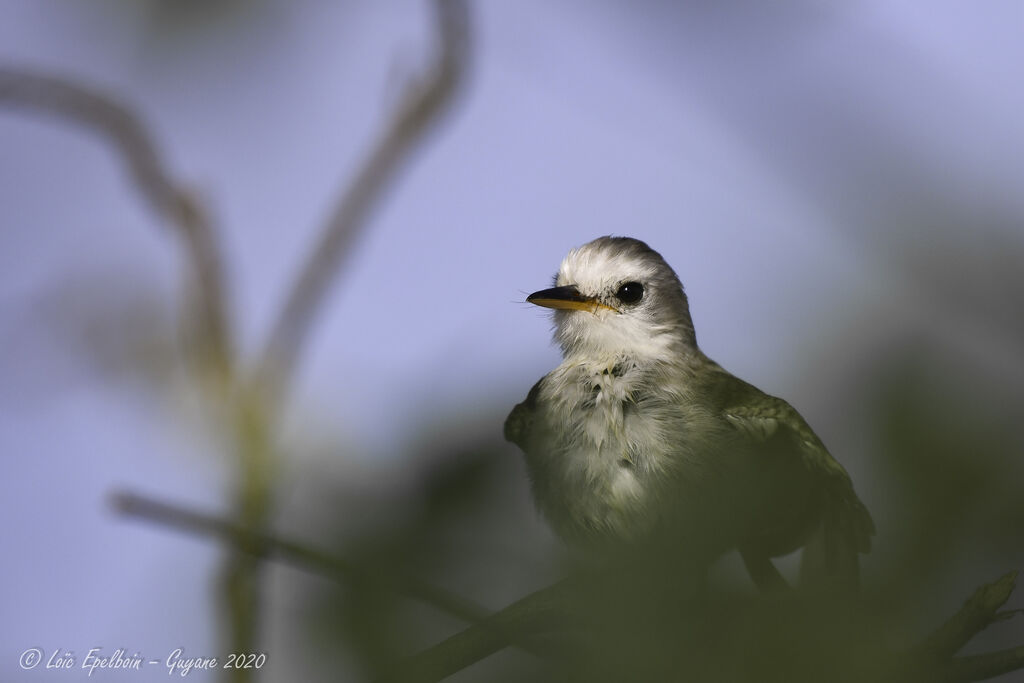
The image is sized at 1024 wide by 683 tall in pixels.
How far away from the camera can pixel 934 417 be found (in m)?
1.39


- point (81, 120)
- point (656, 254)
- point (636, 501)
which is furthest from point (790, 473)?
point (656, 254)

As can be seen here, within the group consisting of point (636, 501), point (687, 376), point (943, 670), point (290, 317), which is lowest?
point (943, 670)

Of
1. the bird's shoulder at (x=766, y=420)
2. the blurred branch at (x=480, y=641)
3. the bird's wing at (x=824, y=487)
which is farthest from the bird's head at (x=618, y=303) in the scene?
the blurred branch at (x=480, y=641)

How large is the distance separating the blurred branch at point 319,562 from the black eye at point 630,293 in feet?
12.9

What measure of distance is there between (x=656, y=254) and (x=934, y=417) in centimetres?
438

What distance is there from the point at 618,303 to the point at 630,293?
0.38ft

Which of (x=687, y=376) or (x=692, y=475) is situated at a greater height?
(x=687, y=376)

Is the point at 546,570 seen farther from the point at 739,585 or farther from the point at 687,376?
the point at 687,376

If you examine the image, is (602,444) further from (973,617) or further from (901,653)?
(901,653)

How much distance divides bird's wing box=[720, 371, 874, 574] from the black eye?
177 cm

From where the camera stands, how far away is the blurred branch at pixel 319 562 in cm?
144

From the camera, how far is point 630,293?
5.39 meters

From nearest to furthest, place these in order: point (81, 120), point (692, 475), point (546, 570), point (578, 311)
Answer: point (546, 570) < point (692, 475) < point (81, 120) < point (578, 311)

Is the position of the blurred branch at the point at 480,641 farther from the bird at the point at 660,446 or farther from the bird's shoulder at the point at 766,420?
the bird's shoulder at the point at 766,420
